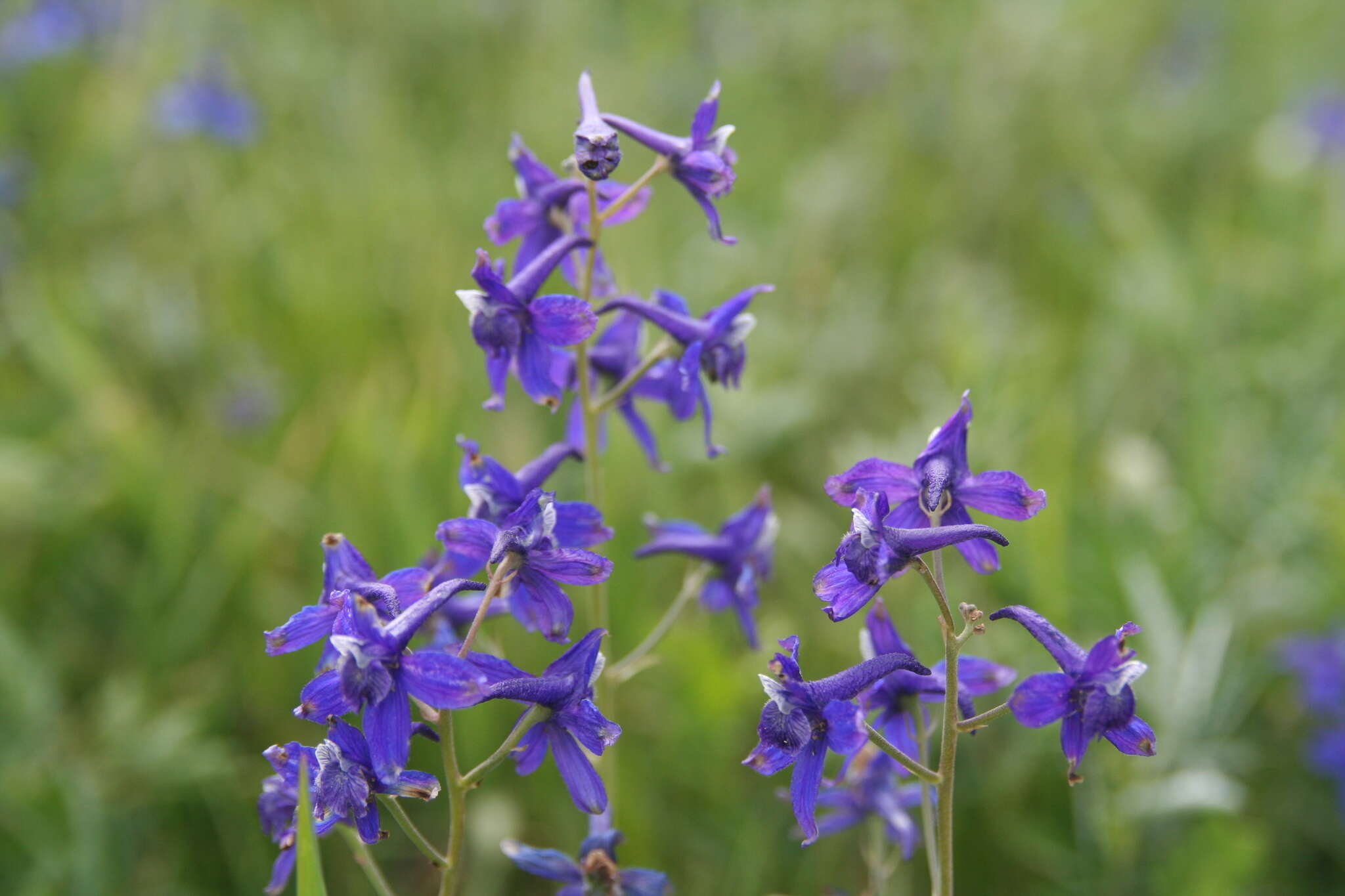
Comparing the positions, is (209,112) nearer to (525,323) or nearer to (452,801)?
(525,323)

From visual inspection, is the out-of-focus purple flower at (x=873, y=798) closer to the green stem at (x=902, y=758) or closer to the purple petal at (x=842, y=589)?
the green stem at (x=902, y=758)

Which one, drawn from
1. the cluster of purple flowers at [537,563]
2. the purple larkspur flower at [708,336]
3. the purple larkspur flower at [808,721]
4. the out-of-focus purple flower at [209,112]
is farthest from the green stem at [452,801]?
the out-of-focus purple flower at [209,112]

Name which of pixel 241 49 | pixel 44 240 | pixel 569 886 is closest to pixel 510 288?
pixel 569 886

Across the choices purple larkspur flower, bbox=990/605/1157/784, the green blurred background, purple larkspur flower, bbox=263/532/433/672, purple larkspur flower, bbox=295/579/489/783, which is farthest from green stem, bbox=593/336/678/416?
the green blurred background

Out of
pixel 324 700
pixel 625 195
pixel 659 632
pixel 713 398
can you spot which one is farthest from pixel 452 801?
pixel 713 398

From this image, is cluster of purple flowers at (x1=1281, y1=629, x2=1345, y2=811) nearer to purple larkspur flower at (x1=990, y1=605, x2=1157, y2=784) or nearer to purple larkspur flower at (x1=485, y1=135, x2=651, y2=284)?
purple larkspur flower at (x1=990, y1=605, x2=1157, y2=784)
